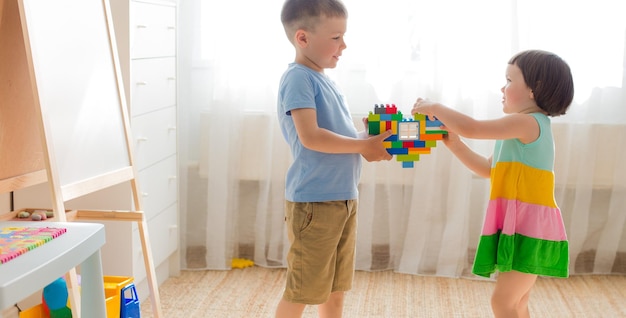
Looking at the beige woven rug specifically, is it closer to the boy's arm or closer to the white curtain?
the white curtain

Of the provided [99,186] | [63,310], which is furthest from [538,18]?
[63,310]

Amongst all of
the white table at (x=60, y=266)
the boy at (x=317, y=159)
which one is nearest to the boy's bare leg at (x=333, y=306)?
the boy at (x=317, y=159)

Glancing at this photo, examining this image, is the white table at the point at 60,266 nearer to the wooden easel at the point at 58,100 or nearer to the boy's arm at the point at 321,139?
the wooden easel at the point at 58,100

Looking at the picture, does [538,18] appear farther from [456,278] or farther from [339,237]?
[339,237]

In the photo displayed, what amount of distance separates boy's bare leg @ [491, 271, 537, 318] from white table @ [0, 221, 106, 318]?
0.98 meters

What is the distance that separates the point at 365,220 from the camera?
3152mm

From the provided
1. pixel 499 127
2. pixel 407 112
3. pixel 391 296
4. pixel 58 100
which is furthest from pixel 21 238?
pixel 407 112

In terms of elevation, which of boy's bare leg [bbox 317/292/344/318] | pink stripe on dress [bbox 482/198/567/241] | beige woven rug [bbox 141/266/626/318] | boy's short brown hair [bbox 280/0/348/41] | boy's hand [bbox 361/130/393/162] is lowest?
beige woven rug [bbox 141/266/626/318]

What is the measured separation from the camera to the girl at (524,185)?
1926 mm

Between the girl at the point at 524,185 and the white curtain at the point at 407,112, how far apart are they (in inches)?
42.2

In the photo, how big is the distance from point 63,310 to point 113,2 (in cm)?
97

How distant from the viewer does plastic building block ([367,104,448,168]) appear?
6.55 ft

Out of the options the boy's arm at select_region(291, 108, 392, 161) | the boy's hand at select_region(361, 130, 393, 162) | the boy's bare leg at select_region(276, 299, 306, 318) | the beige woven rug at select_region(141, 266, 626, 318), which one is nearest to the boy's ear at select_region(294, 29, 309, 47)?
the boy's arm at select_region(291, 108, 392, 161)

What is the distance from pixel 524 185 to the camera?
1944 mm
